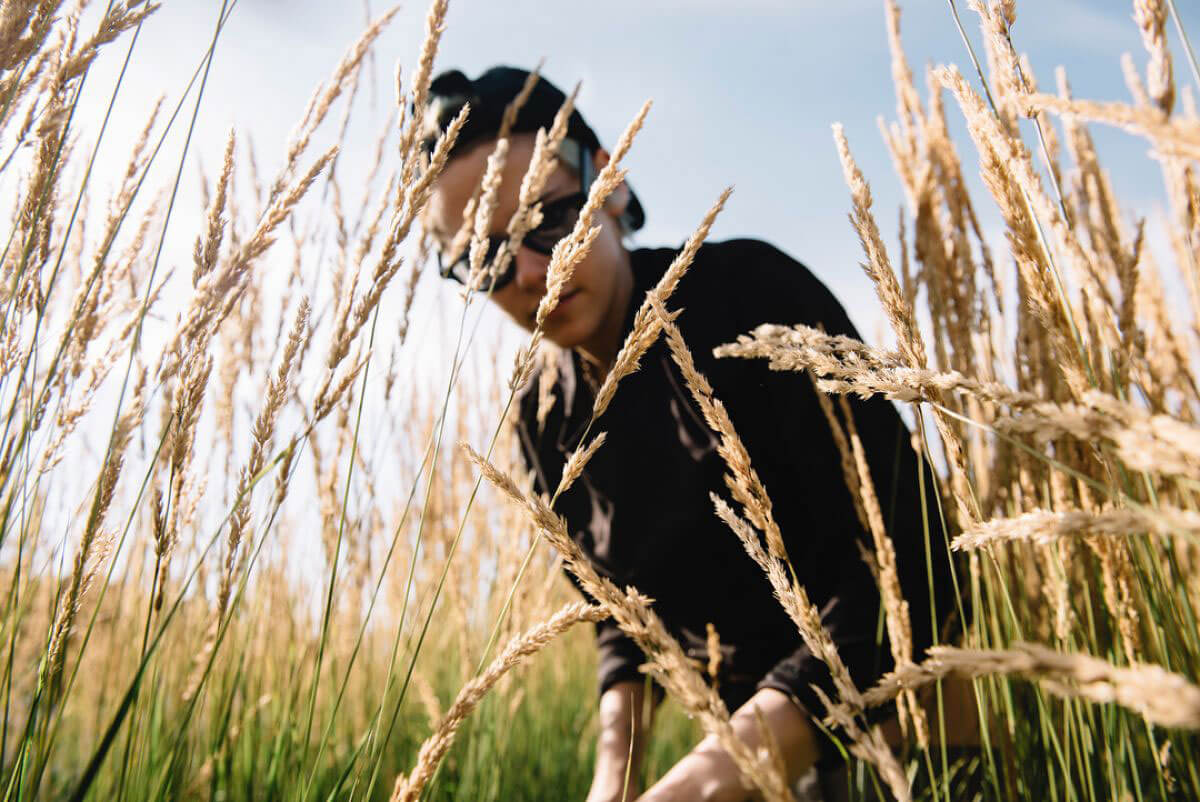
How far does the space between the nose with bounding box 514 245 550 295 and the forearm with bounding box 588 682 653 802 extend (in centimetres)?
92

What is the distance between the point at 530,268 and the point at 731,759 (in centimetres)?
111

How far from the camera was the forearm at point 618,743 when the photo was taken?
1.41 metres

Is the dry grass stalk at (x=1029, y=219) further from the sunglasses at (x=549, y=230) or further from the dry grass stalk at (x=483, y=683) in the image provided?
the sunglasses at (x=549, y=230)

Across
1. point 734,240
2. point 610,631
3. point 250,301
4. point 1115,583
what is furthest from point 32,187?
point 610,631

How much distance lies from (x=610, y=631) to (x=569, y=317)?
33.6 inches

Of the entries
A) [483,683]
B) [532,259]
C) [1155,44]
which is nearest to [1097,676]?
[483,683]

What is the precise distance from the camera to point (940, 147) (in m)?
1.40

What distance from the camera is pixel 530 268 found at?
170 cm

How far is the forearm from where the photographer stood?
4.64 feet

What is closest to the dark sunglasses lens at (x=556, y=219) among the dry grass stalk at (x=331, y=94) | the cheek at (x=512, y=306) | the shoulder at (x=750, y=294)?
the cheek at (x=512, y=306)

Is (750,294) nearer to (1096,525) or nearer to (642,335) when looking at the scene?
(642,335)

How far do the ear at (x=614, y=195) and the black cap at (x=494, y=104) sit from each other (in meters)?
0.04

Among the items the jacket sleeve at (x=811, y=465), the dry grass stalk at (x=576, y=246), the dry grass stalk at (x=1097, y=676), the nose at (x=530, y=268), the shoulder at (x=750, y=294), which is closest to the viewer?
the dry grass stalk at (x=1097, y=676)

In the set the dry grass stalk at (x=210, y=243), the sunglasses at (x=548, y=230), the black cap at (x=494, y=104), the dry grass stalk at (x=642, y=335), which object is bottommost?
the dry grass stalk at (x=642, y=335)
